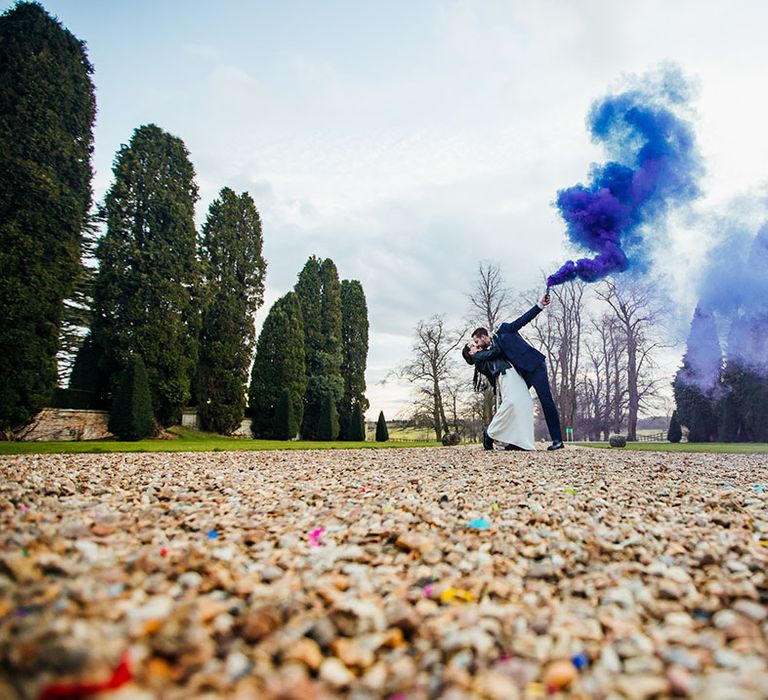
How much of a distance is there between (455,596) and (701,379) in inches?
1207

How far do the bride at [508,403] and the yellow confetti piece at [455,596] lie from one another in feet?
25.6

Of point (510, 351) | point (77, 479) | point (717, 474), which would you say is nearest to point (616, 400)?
point (510, 351)

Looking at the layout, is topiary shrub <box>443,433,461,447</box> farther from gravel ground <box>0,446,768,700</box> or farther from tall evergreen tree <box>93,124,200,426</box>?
gravel ground <box>0,446,768,700</box>

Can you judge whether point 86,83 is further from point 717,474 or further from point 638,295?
point 638,295

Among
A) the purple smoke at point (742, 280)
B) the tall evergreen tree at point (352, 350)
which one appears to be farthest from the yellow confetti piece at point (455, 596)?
the tall evergreen tree at point (352, 350)

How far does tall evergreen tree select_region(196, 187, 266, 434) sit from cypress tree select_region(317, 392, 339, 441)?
541 cm

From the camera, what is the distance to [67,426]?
1582 centimetres

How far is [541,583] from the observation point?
2.09 meters

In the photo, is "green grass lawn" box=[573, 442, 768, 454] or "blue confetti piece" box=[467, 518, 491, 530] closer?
"blue confetti piece" box=[467, 518, 491, 530]

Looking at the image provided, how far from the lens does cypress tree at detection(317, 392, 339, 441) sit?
26312mm

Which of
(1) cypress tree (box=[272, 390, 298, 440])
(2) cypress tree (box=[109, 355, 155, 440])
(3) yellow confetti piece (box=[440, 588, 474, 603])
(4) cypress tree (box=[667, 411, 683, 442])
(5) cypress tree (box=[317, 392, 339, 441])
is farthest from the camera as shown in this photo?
(4) cypress tree (box=[667, 411, 683, 442])

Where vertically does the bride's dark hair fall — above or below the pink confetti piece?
above

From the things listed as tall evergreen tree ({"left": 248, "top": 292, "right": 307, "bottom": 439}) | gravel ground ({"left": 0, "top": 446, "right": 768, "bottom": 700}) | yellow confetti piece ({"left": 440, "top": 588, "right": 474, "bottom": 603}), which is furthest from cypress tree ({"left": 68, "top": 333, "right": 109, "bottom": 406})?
yellow confetti piece ({"left": 440, "top": 588, "right": 474, "bottom": 603})

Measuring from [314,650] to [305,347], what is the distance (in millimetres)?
27810
